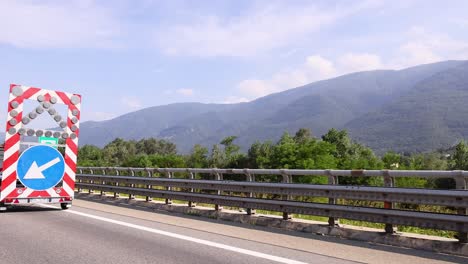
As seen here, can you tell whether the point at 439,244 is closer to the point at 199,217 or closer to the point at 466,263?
the point at 466,263

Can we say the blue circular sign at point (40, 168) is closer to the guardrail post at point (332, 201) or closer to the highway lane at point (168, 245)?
the highway lane at point (168, 245)

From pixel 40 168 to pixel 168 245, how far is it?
540cm

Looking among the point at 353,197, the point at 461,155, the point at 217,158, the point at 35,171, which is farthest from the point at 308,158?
the point at 353,197

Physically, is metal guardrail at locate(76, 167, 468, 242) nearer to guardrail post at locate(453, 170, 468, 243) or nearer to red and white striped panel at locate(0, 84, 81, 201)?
guardrail post at locate(453, 170, 468, 243)

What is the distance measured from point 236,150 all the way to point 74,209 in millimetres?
103740

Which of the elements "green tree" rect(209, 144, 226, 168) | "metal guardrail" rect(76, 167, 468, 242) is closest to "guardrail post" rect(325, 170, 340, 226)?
"metal guardrail" rect(76, 167, 468, 242)

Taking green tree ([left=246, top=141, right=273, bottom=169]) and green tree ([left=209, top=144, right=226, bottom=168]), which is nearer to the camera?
green tree ([left=246, top=141, right=273, bottom=169])

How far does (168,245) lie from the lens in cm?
618

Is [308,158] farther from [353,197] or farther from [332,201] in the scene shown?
[353,197]

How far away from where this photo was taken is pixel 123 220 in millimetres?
8922

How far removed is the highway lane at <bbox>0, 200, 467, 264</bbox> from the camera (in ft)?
17.5

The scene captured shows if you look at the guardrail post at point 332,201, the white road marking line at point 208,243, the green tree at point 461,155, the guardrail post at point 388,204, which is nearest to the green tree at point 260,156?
the green tree at point 461,155

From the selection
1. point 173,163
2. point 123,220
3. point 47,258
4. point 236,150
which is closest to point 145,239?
point 47,258

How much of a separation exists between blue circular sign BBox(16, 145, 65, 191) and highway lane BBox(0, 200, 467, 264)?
1272 mm
